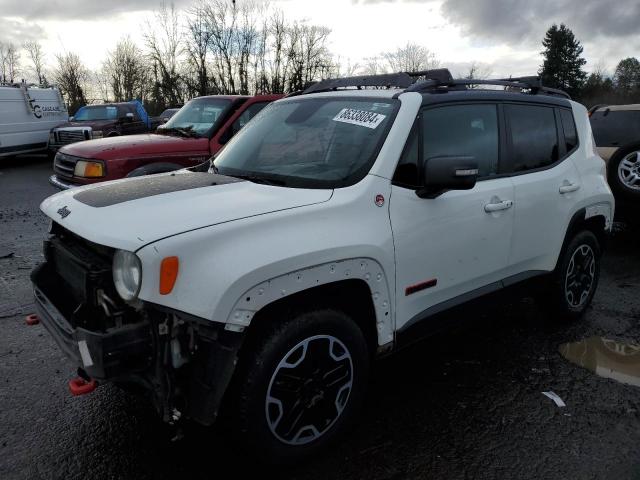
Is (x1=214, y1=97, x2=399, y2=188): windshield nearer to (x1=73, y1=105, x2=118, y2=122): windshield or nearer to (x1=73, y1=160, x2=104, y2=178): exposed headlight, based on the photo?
(x1=73, y1=160, x2=104, y2=178): exposed headlight

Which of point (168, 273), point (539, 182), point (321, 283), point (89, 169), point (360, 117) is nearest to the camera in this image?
point (168, 273)

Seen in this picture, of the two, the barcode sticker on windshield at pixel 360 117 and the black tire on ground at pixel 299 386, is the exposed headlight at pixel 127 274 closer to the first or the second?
the black tire on ground at pixel 299 386

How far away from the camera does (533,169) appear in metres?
3.70

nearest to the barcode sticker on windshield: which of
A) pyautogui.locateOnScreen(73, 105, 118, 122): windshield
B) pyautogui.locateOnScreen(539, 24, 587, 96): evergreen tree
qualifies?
pyautogui.locateOnScreen(73, 105, 118, 122): windshield

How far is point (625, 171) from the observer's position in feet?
20.1

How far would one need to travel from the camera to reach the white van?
1469 centimetres

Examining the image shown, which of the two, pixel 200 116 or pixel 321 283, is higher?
pixel 200 116

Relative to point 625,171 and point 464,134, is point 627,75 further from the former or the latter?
point 464,134

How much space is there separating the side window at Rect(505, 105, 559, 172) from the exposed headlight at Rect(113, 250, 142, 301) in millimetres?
2571

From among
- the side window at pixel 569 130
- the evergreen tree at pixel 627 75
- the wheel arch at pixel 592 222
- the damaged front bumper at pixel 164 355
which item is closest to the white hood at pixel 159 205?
the damaged front bumper at pixel 164 355

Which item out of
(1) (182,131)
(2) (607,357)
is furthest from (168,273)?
(1) (182,131)

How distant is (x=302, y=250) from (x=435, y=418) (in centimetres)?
142

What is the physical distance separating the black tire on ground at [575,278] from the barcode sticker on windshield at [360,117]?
80.5 inches

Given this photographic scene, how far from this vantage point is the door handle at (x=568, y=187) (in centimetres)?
385
